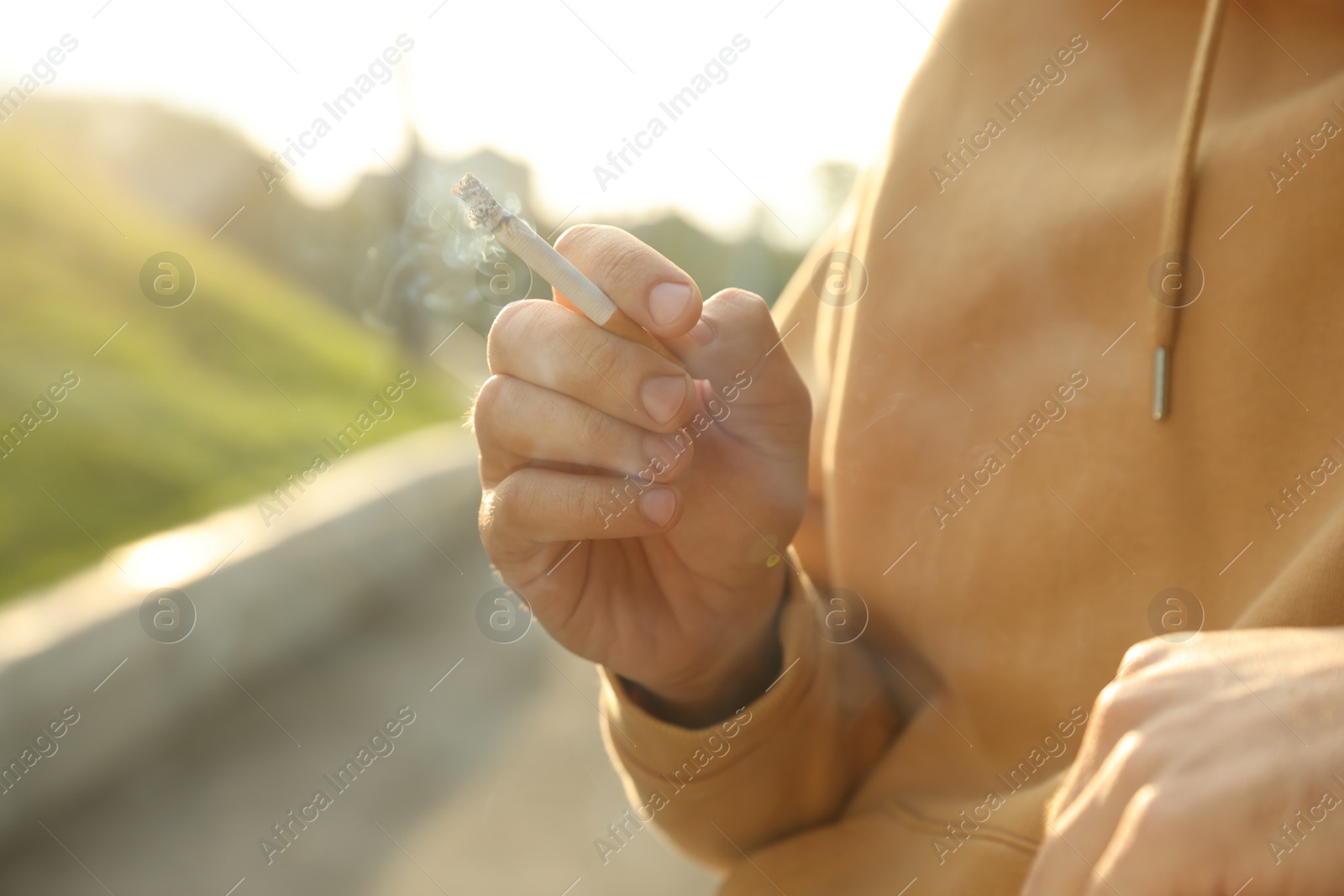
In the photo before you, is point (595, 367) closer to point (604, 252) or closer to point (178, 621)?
point (604, 252)

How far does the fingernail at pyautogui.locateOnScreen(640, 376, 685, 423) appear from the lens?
1.67 feet

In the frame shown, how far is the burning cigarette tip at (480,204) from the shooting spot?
0.49 meters

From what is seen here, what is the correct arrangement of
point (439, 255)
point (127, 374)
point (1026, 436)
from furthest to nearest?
point (127, 374) → point (439, 255) → point (1026, 436)

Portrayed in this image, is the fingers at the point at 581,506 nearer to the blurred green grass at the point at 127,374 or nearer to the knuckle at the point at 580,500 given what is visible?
the knuckle at the point at 580,500

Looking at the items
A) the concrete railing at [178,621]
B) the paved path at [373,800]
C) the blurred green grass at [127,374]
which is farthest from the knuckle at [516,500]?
the blurred green grass at [127,374]

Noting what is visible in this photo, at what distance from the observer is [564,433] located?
54cm

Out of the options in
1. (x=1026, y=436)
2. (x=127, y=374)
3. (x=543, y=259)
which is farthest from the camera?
(x=127, y=374)

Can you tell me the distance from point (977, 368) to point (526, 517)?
0.35m

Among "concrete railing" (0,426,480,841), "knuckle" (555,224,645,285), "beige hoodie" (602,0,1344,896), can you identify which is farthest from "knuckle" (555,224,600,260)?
"concrete railing" (0,426,480,841)

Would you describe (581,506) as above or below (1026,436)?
above

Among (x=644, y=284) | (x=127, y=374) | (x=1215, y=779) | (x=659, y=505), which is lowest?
(x=1215, y=779)

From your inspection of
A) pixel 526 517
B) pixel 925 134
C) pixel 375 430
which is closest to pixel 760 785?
pixel 526 517

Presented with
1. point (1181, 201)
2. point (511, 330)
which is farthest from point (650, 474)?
point (1181, 201)

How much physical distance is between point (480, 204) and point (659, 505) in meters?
0.21
